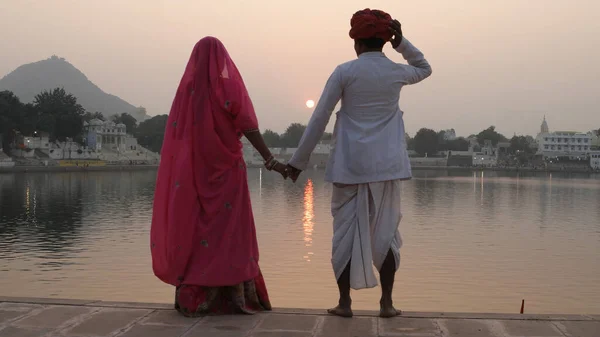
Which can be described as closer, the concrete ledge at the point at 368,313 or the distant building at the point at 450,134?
the concrete ledge at the point at 368,313

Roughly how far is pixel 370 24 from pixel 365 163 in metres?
0.56

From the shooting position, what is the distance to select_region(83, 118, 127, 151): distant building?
2537 inches

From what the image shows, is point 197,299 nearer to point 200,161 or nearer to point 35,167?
point 200,161

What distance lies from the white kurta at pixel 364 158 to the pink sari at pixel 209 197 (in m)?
0.30

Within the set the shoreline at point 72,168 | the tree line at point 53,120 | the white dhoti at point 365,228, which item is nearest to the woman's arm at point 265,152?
the white dhoti at point 365,228

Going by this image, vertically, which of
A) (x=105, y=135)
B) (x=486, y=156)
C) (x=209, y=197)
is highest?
(x=105, y=135)

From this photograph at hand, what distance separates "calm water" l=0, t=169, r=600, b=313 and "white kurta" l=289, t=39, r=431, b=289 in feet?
13.4

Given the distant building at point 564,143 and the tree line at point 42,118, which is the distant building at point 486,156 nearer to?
the distant building at point 564,143

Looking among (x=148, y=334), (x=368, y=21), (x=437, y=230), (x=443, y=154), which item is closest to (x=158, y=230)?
(x=148, y=334)

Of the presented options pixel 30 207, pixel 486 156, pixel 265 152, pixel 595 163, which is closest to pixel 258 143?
pixel 265 152

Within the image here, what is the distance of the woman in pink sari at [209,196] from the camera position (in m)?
2.85

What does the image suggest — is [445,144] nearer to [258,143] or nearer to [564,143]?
[564,143]

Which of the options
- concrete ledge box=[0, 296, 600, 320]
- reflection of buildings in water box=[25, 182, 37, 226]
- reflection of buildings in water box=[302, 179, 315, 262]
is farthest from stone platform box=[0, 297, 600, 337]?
reflection of buildings in water box=[25, 182, 37, 226]

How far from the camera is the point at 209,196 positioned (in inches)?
113
